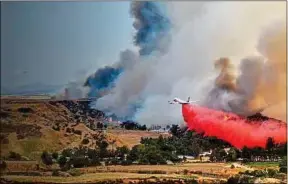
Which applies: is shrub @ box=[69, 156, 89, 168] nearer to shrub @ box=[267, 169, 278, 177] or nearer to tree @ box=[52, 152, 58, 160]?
tree @ box=[52, 152, 58, 160]

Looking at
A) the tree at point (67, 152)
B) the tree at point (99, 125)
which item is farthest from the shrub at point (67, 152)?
the tree at point (99, 125)

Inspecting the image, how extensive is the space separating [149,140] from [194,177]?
0.40 m

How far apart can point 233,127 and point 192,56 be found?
56 cm

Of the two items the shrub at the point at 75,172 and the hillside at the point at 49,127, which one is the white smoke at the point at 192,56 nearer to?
the hillside at the point at 49,127

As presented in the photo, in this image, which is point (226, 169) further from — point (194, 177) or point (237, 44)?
point (237, 44)

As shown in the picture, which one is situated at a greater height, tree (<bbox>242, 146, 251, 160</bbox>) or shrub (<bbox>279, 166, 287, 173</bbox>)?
tree (<bbox>242, 146, 251, 160</bbox>)

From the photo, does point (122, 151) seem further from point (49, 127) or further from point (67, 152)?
point (49, 127)

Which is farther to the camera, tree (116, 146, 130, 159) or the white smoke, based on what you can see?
tree (116, 146, 130, 159)

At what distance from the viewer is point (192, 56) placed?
405 centimetres

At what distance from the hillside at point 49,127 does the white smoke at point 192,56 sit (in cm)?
15

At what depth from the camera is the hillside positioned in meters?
4.20

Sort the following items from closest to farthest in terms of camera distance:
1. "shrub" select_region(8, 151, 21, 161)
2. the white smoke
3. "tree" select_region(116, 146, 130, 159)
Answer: the white smoke → "tree" select_region(116, 146, 130, 159) → "shrub" select_region(8, 151, 21, 161)

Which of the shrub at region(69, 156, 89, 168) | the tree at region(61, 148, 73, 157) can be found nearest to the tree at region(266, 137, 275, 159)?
the shrub at region(69, 156, 89, 168)

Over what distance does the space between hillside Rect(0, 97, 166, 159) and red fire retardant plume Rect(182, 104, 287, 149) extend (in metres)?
0.42
